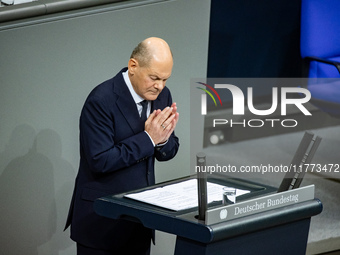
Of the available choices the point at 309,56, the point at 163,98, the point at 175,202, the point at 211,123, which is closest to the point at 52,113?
the point at 163,98

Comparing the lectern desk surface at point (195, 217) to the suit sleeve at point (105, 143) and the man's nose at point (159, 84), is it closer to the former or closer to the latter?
the suit sleeve at point (105, 143)

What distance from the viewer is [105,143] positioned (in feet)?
8.42

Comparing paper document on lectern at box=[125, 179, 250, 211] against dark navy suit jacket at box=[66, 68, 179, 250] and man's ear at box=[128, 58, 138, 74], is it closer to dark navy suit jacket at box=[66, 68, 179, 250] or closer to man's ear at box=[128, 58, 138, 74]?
dark navy suit jacket at box=[66, 68, 179, 250]

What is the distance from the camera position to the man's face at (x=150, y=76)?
8.46 feet

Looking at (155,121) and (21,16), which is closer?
(155,121)

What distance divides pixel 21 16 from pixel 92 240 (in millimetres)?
1109

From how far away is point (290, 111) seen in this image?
5996 millimetres

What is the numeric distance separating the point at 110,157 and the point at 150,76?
0.33 metres

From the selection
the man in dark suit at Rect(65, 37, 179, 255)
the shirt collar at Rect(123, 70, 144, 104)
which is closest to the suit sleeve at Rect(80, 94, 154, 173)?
the man in dark suit at Rect(65, 37, 179, 255)

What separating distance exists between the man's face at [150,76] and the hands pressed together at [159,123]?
0.07 meters

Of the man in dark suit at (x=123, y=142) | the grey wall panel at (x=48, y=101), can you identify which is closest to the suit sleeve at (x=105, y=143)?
the man in dark suit at (x=123, y=142)

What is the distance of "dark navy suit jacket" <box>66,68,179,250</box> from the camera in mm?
2576

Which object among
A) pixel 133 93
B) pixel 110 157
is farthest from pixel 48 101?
pixel 110 157

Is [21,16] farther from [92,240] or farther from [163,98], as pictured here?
[92,240]
